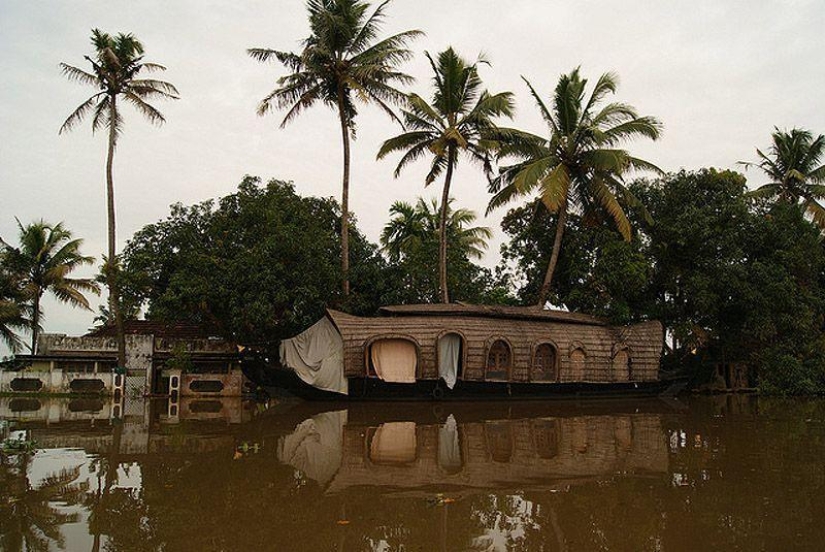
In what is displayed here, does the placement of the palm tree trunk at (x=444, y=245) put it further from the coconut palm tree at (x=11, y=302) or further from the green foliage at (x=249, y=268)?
the coconut palm tree at (x=11, y=302)

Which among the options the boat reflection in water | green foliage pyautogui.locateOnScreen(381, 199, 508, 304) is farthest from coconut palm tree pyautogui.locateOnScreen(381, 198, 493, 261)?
the boat reflection in water

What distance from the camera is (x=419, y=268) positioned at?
17.9 m

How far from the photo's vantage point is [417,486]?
559 centimetres

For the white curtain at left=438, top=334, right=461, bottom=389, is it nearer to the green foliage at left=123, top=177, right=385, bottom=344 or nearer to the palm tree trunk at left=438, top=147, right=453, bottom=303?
the palm tree trunk at left=438, top=147, right=453, bottom=303

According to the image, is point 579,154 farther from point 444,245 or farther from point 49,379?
point 49,379

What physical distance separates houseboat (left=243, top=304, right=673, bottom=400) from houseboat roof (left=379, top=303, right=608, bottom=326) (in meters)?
0.02

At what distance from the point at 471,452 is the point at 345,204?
10849mm

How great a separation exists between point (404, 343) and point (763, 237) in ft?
36.9

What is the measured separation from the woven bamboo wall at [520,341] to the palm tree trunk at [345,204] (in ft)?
8.28

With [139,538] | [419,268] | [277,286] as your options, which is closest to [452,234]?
[419,268]

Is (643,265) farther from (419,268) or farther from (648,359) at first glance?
(419,268)

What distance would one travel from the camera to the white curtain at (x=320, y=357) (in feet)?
45.6

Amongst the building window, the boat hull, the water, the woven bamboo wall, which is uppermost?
the woven bamboo wall

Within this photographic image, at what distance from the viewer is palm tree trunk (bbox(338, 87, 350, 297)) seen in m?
16.7
